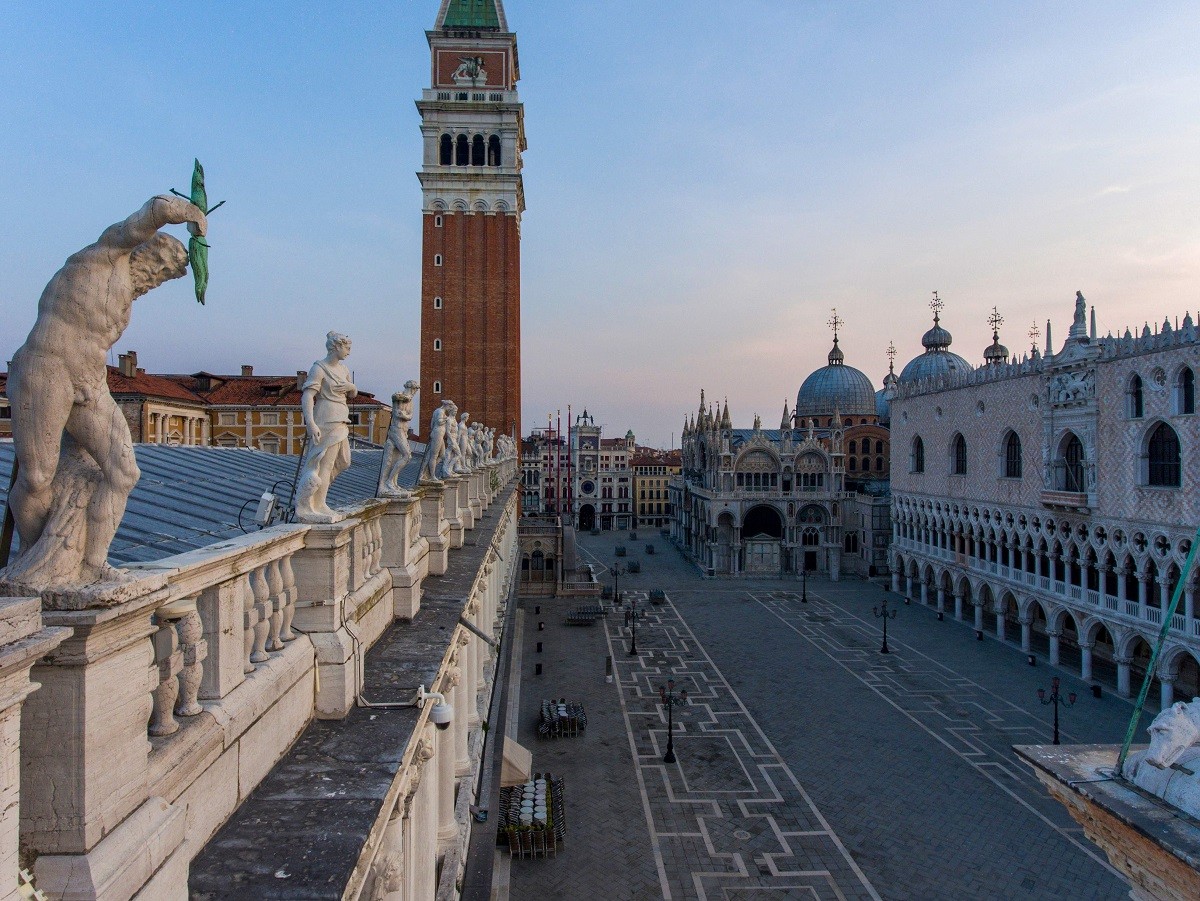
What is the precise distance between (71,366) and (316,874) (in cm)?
224

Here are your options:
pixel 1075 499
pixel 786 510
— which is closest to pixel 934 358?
pixel 786 510

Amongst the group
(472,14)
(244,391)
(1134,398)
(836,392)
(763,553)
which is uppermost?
(472,14)

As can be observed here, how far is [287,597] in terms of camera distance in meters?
4.66

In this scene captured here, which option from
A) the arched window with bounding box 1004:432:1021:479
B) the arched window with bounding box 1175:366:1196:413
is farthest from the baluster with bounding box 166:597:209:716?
the arched window with bounding box 1004:432:1021:479

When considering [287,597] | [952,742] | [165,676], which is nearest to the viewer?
[165,676]

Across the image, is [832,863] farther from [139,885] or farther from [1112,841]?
[139,885]

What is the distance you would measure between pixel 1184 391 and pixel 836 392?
41260mm

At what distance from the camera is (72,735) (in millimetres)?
2371

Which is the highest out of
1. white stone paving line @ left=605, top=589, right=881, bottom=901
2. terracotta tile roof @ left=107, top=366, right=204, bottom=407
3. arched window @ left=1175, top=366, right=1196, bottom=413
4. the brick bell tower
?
the brick bell tower

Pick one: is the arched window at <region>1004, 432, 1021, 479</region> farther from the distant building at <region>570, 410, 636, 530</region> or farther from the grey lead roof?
the distant building at <region>570, 410, 636, 530</region>

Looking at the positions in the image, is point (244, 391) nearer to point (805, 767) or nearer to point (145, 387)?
point (145, 387)

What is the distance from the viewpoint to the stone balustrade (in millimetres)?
2375

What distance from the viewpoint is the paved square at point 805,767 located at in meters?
14.8

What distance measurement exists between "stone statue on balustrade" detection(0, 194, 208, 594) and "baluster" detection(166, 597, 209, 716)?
0.67 metres
